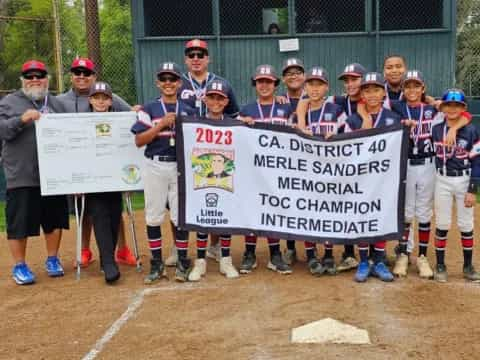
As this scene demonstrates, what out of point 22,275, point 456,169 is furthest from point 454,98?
point 22,275

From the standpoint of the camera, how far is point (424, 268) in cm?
556

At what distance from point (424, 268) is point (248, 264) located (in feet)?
5.60

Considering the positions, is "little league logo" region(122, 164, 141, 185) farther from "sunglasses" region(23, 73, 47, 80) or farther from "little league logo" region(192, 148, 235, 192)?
"sunglasses" region(23, 73, 47, 80)

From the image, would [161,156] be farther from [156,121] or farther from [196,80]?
[196,80]

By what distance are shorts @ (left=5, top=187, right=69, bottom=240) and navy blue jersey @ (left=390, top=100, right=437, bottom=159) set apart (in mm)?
3575

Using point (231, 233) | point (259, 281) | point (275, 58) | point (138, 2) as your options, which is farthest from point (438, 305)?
point (138, 2)

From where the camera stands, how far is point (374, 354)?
3793mm

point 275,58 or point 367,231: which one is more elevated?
point 275,58

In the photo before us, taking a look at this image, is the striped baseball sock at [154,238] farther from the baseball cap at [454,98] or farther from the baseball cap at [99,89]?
the baseball cap at [454,98]

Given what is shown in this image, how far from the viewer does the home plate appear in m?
4.02

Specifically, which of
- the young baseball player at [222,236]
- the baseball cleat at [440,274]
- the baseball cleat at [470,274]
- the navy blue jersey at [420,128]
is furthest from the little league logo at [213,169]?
the baseball cleat at [470,274]

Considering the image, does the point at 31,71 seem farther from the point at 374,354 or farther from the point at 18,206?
the point at 374,354

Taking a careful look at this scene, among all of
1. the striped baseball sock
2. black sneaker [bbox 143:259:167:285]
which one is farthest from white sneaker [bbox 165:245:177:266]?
the striped baseball sock

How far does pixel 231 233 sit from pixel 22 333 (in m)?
2.09
